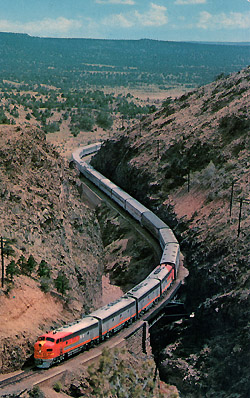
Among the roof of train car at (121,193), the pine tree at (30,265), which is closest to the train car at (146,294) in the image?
the pine tree at (30,265)

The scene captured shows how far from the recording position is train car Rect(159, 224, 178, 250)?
5369 cm

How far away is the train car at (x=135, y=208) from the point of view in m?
63.3

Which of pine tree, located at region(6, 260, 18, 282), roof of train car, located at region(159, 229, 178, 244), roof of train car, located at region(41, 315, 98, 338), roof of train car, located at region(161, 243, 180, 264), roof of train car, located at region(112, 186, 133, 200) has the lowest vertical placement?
roof of train car, located at region(112, 186, 133, 200)

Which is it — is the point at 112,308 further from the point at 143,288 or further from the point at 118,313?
the point at 143,288

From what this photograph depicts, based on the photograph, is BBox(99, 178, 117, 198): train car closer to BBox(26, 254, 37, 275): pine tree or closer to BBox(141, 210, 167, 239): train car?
BBox(141, 210, 167, 239): train car

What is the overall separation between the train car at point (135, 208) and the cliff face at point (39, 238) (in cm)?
714

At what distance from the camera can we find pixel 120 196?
69750 mm

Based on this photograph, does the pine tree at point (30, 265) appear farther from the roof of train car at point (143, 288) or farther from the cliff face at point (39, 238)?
the roof of train car at point (143, 288)

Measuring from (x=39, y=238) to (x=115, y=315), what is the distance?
385 inches

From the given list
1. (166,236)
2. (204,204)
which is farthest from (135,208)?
(166,236)

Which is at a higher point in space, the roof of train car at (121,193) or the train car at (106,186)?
the roof of train car at (121,193)

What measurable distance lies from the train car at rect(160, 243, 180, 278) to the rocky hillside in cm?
159

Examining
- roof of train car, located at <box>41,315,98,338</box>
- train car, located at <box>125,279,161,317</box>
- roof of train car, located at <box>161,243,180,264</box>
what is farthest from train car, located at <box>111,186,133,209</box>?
roof of train car, located at <box>41,315,98,338</box>

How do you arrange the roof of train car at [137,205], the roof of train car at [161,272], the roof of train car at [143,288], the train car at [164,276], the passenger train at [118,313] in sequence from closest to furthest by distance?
1. the passenger train at [118,313]
2. the roof of train car at [143,288]
3. the train car at [164,276]
4. the roof of train car at [161,272]
5. the roof of train car at [137,205]
